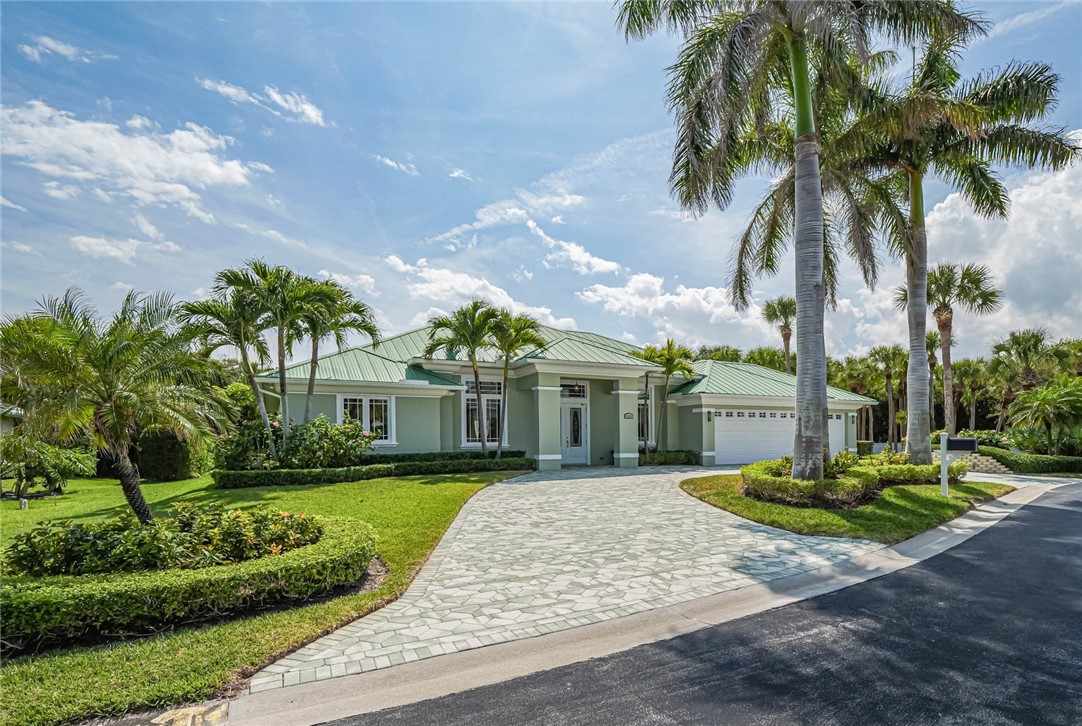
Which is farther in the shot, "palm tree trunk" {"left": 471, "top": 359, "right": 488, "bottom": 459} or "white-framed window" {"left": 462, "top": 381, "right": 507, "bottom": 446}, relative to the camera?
"white-framed window" {"left": 462, "top": 381, "right": 507, "bottom": 446}

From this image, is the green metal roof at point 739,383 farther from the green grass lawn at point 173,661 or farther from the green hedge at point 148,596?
the green hedge at point 148,596

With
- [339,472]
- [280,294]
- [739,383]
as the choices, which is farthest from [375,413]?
[739,383]

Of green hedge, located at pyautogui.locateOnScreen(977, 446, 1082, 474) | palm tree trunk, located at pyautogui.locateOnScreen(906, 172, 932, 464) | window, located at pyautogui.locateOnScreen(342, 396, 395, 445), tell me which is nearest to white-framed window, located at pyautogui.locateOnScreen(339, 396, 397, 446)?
window, located at pyautogui.locateOnScreen(342, 396, 395, 445)

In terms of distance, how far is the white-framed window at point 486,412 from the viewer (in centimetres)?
2070

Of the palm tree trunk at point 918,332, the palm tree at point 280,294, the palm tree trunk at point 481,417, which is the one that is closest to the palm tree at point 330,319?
the palm tree at point 280,294

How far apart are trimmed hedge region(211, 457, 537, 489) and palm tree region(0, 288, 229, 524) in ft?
28.9

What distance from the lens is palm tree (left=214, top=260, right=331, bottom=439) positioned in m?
15.8

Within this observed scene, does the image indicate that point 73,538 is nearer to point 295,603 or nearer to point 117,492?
point 295,603

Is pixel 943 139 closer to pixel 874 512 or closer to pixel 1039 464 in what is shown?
pixel 874 512

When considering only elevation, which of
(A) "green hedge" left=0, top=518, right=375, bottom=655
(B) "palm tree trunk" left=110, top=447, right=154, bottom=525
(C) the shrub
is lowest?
(A) "green hedge" left=0, top=518, right=375, bottom=655

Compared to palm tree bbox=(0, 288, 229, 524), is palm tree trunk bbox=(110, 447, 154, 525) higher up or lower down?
lower down

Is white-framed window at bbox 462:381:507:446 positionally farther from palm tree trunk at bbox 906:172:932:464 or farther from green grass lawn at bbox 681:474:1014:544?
palm tree trunk at bbox 906:172:932:464

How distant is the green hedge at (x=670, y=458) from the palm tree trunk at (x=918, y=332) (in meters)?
8.32

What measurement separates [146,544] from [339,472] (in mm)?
10452
